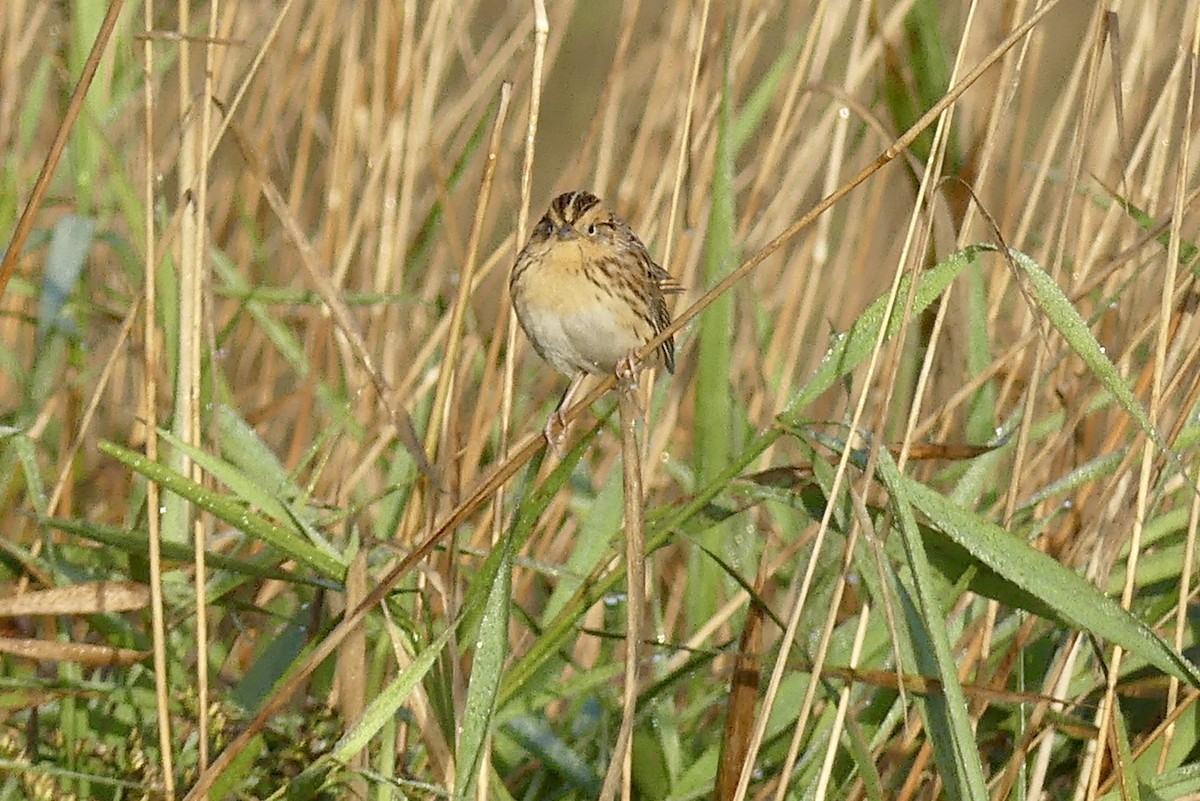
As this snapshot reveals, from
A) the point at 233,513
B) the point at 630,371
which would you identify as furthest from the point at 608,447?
the point at 233,513

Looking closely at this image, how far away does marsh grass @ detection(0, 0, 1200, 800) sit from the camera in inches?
78.5

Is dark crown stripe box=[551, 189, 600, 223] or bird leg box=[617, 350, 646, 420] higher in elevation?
dark crown stripe box=[551, 189, 600, 223]

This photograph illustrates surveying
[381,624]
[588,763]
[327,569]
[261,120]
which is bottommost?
[588,763]

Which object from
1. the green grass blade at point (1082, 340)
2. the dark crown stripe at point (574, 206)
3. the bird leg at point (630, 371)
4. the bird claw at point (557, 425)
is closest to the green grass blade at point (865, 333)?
the green grass blade at point (1082, 340)

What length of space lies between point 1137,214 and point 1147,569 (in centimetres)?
50

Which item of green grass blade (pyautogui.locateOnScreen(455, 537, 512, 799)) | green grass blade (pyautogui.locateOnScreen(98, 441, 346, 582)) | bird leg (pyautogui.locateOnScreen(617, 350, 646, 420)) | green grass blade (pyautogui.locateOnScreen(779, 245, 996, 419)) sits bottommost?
green grass blade (pyautogui.locateOnScreen(455, 537, 512, 799))

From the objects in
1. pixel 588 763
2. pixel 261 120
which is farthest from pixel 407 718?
pixel 261 120

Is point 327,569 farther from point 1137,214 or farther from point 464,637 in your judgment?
point 1137,214

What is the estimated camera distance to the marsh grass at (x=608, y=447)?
1.99 metres

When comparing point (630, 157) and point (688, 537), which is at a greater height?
point (630, 157)

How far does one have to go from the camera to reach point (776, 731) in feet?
7.89

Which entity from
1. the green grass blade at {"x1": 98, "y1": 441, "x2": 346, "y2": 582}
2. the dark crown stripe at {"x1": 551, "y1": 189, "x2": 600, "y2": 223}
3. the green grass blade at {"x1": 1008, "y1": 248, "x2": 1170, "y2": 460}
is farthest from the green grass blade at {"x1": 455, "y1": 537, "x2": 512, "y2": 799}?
the dark crown stripe at {"x1": 551, "y1": 189, "x2": 600, "y2": 223}

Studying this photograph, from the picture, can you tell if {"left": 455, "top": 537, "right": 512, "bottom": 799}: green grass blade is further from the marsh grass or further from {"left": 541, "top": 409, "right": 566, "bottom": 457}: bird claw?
{"left": 541, "top": 409, "right": 566, "bottom": 457}: bird claw

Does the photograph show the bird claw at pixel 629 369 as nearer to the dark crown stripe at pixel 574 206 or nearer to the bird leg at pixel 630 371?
the bird leg at pixel 630 371
